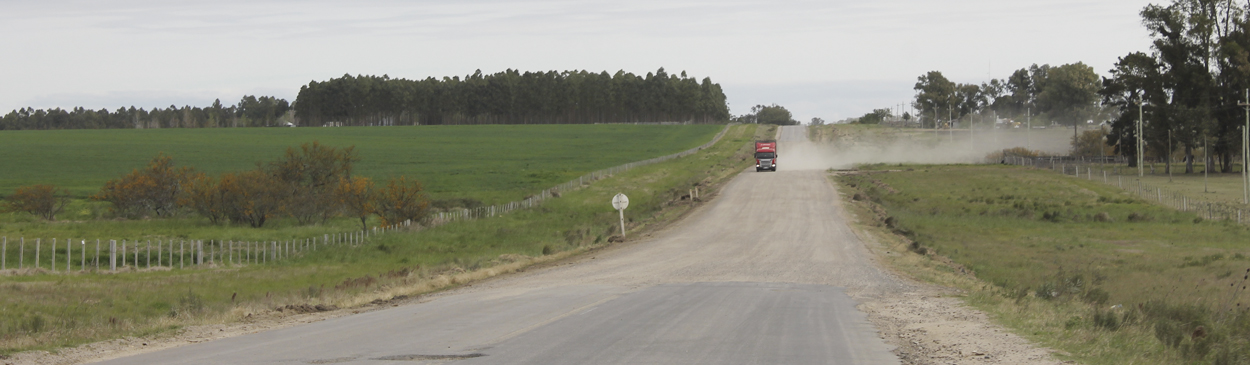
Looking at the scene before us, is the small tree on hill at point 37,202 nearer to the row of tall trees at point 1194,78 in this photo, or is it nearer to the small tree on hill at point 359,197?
the small tree on hill at point 359,197

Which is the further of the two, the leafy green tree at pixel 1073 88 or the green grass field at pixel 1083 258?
the leafy green tree at pixel 1073 88

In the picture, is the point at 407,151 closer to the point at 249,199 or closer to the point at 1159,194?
the point at 249,199

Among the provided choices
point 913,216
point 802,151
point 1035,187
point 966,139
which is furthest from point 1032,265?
point 966,139

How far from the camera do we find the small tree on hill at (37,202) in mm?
59316

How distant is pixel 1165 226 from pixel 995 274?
2390 cm

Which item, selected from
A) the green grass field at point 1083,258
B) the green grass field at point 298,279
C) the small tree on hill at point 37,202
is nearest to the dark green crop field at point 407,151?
the small tree on hill at point 37,202

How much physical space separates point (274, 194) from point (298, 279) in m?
25.5

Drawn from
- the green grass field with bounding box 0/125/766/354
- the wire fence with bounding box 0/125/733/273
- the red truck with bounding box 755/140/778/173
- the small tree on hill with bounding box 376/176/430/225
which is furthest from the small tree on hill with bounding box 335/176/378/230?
the red truck with bounding box 755/140/778/173

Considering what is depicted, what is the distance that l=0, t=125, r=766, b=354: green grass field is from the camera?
16.6 meters

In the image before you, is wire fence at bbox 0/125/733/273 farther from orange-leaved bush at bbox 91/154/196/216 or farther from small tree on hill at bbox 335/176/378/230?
orange-leaved bush at bbox 91/154/196/216

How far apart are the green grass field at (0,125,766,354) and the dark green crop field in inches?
668

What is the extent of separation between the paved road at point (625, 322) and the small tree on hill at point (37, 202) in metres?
44.7

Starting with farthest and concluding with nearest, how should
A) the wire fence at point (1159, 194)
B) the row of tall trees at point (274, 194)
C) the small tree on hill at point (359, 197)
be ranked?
the wire fence at point (1159, 194)
the row of tall trees at point (274, 194)
the small tree on hill at point (359, 197)

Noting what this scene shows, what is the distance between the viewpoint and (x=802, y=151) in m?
129
